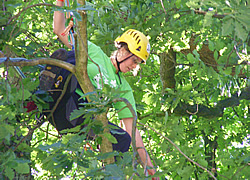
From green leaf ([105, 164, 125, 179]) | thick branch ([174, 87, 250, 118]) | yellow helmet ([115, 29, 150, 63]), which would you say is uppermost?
yellow helmet ([115, 29, 150, 63])

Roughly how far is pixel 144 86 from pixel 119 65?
1.39 metres

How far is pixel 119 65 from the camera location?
12.4 feet

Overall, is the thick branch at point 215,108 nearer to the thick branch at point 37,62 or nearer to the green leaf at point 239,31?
the green leaf at point 239,31

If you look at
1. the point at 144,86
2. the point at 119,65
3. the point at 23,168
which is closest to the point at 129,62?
the point at 119,65

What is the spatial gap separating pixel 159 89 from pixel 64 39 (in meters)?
2.14

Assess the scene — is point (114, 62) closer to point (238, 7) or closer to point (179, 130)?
point (179, 130)

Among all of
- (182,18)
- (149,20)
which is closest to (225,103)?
(182,18)

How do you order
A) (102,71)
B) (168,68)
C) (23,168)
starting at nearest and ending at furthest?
(23,168), (102,71), (168,68)

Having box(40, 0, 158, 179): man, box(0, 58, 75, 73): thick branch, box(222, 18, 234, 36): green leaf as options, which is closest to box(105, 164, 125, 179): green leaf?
box(0, 58, 75, 73): thick branch

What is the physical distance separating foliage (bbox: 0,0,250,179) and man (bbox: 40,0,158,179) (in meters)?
0.19

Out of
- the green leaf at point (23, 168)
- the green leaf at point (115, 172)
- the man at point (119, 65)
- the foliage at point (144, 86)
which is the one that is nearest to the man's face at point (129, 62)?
the man at point (119, 65)

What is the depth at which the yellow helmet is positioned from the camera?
12.8 feet

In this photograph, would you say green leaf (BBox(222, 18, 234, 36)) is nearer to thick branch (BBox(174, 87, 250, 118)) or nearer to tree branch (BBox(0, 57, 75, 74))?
tree branch (BBox(0, 57, 75, 74))

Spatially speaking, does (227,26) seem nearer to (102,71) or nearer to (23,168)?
(102,71)
